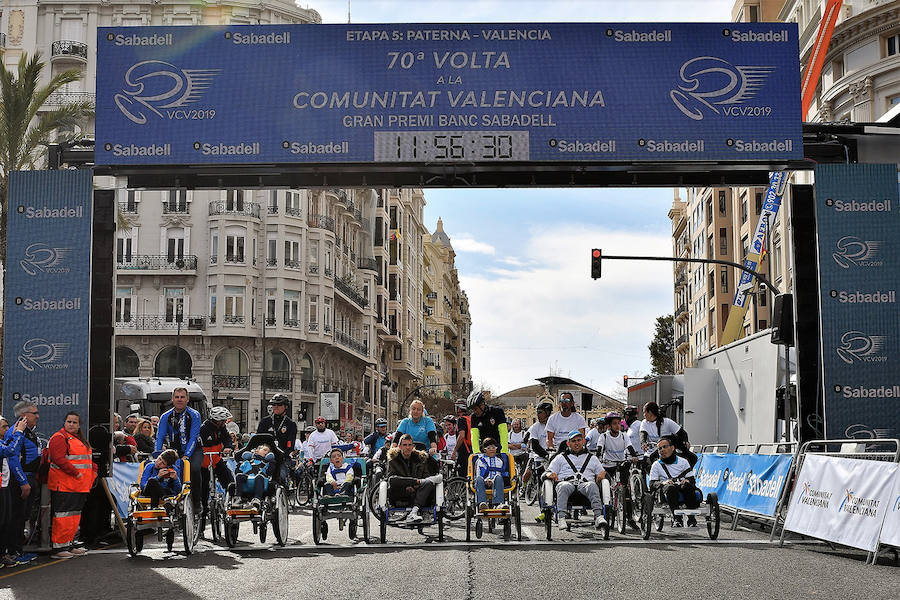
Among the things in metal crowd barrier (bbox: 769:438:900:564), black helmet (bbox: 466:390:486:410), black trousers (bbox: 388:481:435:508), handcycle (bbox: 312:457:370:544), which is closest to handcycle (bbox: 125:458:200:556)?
handcycle (bbox: 312:457:370:544)

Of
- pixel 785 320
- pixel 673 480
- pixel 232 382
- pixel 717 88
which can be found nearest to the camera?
pixel 673 480

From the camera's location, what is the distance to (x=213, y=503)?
14617mm

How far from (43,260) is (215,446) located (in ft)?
11.1

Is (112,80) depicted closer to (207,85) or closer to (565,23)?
(207,85)

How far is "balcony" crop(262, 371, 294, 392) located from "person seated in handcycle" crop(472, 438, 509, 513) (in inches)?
1805

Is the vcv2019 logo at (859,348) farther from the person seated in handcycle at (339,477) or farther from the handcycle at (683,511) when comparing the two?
the person seated in handcycle at (339,477)

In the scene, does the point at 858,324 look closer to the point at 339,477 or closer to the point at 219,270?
the point at 339,477

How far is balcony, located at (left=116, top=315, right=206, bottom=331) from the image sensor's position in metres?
59.3

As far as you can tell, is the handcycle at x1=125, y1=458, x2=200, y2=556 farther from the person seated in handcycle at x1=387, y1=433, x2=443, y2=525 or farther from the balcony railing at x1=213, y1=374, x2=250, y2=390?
the balcony railing at x1=213, y1=374, x2=250, y2=390

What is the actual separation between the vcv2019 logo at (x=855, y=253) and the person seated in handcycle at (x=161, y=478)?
29.3 feet

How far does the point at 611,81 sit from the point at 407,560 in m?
7.28

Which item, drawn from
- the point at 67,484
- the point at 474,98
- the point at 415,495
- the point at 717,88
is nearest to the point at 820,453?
the point at 717,88

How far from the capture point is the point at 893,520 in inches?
456

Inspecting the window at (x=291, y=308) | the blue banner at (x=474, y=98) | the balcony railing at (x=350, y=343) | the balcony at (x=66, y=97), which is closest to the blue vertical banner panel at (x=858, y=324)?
the blue banner at (x=474, y=98)
